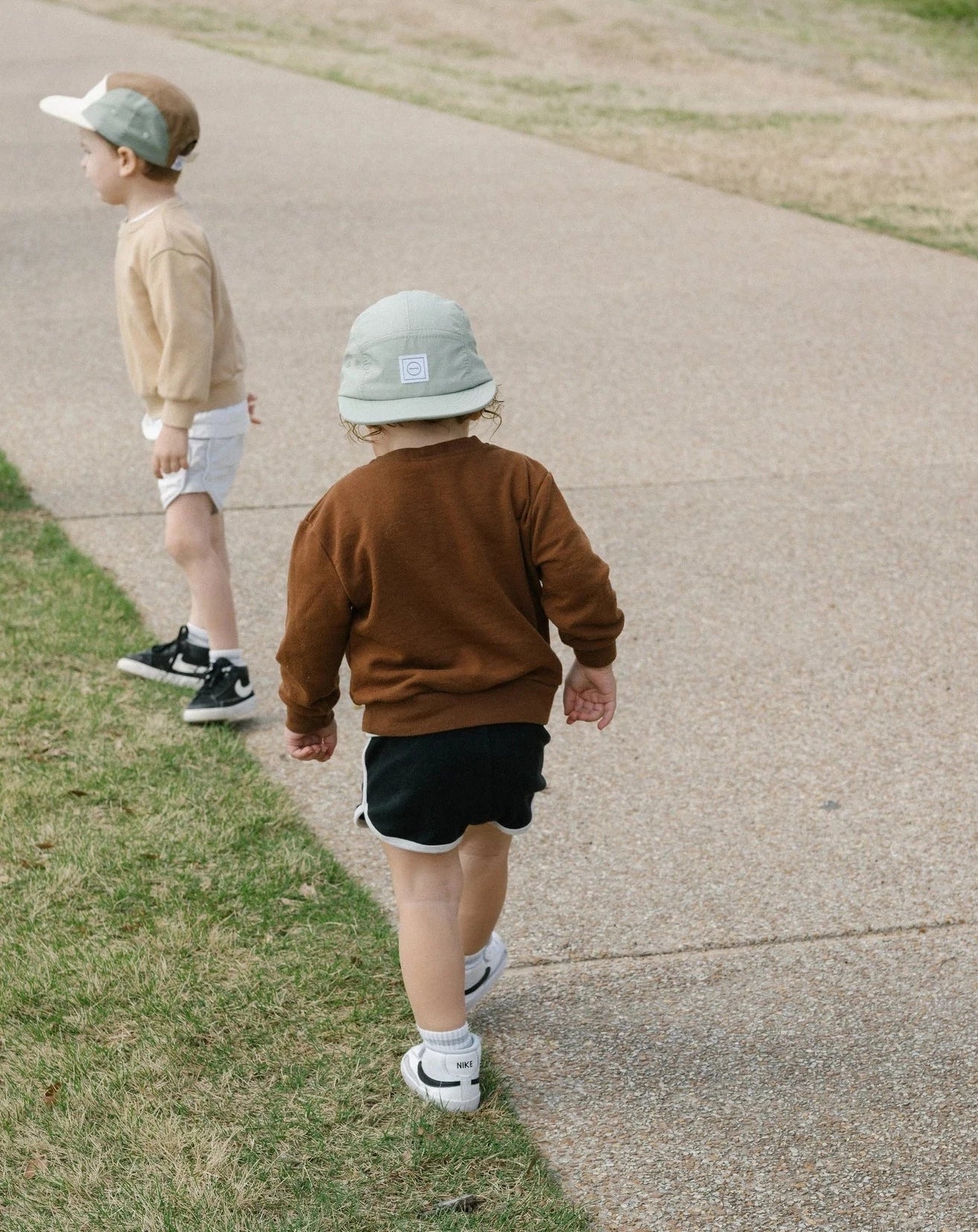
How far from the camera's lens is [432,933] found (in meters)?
2.74

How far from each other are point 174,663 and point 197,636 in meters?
0.10

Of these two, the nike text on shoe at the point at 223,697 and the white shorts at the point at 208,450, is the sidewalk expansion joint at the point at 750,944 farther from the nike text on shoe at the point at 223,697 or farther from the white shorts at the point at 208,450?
the white shorts at the point at 208,450

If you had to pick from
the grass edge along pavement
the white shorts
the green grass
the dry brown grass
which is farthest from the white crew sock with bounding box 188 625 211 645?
the green grass

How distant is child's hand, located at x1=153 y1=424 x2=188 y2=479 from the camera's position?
403cm

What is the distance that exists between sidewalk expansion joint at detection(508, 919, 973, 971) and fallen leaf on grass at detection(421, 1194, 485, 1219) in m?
0.73

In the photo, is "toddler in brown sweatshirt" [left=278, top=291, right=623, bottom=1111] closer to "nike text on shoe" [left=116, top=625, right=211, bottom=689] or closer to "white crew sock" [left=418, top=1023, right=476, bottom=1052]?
"white crew sock" [left=418, top=1023, right=476, bottom=1052]

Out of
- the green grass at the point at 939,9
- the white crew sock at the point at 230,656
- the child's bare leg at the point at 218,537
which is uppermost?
the child's bare leg at the point at 218,537

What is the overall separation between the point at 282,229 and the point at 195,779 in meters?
7.34

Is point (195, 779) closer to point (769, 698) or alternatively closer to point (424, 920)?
point (424, 920)

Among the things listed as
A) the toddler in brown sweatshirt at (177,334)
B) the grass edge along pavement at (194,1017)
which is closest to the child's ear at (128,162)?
the toddler in brown sweatshirt at (177,334)

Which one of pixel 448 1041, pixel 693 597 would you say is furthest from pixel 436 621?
pixel 693 597

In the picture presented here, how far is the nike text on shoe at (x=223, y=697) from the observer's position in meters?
4.27

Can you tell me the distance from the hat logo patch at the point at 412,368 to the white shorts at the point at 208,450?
5.85 ft

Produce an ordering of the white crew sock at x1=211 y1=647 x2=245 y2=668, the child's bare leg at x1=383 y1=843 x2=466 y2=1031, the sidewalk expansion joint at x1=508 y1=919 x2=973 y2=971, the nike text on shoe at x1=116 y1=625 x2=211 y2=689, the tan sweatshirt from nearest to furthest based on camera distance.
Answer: the child's bare leg at x1=383 y1=843 x2=466 y2=1031
the sidewalk expansion joint at x1=508 y1=919 x2=973 y2=971
the tan sweatshirt
the white crew sock at x1=211 y1=647 x2=245 y2=668
the nike text on shoe at x1=116 y1=625 x2=211 y2=689
